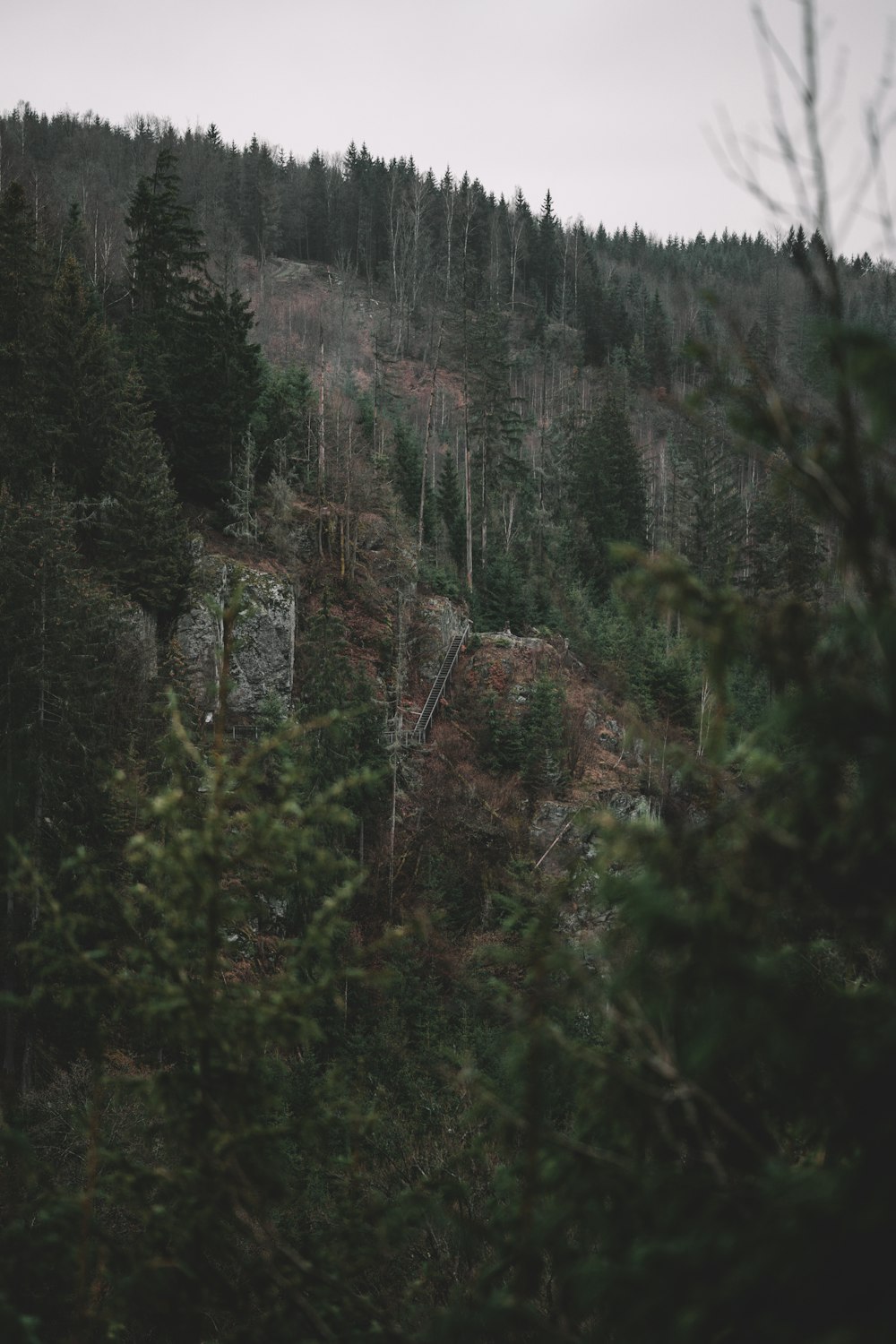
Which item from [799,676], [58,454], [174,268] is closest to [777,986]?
[799,676]

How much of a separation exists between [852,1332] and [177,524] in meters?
22.3

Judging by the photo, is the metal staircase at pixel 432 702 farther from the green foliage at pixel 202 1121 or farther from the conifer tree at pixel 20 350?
the green foliage at pixel 202 1121

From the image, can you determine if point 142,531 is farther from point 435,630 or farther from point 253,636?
point 435,630

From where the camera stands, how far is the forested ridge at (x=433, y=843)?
196cm

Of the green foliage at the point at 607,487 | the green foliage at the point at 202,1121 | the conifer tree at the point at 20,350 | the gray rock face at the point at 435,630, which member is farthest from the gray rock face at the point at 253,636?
the green foliage at the point at 607,487

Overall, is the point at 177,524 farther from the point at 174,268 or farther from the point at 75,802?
the point at 174,268

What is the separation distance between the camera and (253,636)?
21828 millimetres

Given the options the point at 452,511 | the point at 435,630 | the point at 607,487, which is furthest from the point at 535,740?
the point at 607,487

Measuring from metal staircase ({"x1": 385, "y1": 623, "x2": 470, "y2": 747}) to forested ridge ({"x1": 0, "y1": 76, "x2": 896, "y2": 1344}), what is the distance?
425 mm

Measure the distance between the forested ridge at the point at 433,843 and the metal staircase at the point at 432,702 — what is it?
425mm

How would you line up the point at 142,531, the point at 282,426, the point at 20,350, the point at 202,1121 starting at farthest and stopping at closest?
1. the point at 282,426
2. the point at 20,350
3. the point at 142,531
4. the point at 202,1121

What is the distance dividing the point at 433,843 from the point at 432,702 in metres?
4.92

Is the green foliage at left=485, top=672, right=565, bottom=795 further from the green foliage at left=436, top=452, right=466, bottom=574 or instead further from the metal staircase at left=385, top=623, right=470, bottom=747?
the green foliage at left=436, top=452, right=466, bottom=574

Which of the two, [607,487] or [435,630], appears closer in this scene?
[435,630]
